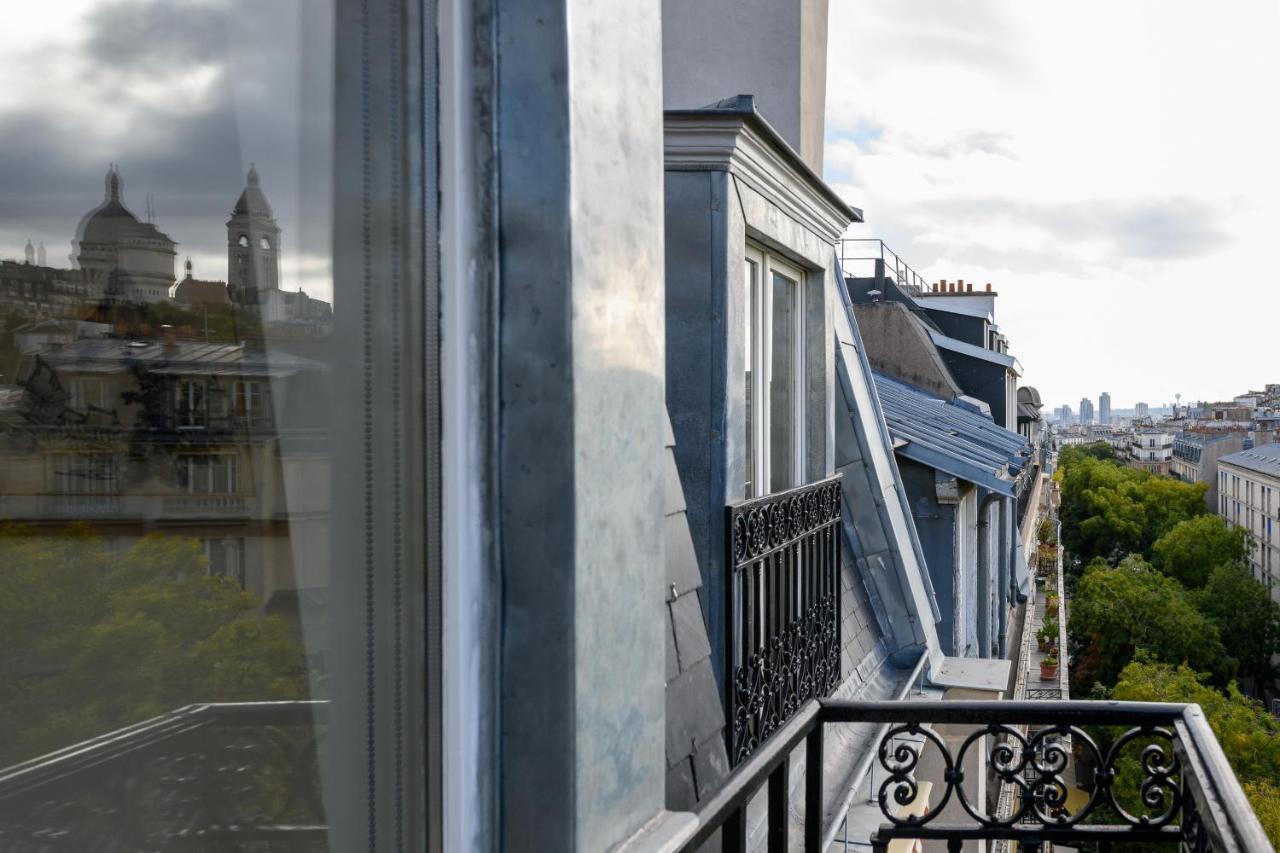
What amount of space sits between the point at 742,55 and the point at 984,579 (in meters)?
10.1

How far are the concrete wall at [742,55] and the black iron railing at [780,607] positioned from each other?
2.19 metres

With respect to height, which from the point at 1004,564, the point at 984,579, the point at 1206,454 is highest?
the point at 984,579

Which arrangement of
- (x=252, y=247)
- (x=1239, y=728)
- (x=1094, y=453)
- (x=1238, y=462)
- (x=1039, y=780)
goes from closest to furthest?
1. (x=252, y=247)
2. (x=1039, y=780)
3. (x=1239, y=728)
4. (x=1238, y=462)
5. (x=1094, y=453)

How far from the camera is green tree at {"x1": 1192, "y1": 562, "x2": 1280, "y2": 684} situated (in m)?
50.6

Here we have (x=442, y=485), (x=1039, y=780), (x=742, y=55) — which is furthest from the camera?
(x=742, y=55)

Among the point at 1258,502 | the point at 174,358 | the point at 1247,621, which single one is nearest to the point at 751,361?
the point at 174,358

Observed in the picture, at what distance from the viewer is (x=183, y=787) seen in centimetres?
128

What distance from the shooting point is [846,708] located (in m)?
2.91

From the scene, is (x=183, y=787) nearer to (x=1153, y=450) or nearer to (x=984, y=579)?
(x=984, y=579)

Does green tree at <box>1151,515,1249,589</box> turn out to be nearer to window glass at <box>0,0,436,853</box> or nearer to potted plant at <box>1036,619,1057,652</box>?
potted plant at <box>1036,619,1057,652</box>

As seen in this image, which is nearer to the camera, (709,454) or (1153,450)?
(709,454)

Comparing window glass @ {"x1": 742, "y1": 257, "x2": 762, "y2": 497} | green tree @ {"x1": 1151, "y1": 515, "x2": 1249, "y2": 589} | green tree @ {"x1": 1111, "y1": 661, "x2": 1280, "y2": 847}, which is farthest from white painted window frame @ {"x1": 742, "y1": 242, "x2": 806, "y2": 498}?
green tree @ {"x1": 1151, "y1": 515, "x2": 1249, "y2": 589}

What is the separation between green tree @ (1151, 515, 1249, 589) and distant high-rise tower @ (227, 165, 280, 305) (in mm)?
66119

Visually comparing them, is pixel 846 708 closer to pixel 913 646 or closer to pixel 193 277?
pixel 193 277
